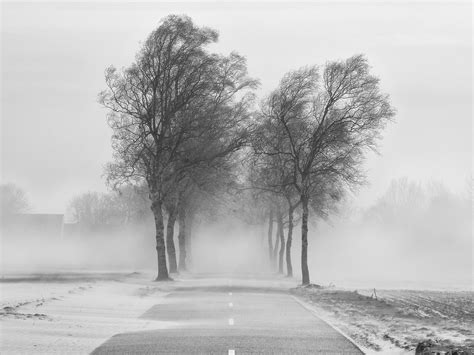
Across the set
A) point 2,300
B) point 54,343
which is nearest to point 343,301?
point 2,300

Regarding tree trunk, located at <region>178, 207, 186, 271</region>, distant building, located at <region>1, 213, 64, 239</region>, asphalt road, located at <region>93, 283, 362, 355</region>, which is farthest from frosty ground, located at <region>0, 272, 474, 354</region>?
distant building, located at <region>1, 213, 64, 239</region>

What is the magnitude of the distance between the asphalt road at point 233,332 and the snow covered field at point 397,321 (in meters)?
0.74

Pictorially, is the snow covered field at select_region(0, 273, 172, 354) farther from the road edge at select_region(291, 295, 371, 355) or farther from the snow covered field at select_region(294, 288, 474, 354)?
the snow covered field at select_region(294, 288, 474, 354)

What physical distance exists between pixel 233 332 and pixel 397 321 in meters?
5.73

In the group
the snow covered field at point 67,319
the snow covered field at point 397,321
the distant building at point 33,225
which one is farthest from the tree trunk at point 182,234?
the distant building at point 33,225

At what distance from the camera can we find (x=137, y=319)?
851 inches

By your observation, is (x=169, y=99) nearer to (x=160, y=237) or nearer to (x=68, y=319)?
(x=160, y=237)

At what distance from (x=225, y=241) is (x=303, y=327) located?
92.0 meters

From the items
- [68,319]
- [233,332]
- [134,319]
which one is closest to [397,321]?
[233,332]

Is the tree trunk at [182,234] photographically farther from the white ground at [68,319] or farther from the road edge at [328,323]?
the road edge at [328,323]

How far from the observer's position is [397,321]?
20.9 meters

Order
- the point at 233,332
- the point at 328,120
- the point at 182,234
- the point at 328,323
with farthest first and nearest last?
the point at 182,234 < the point at 328,120 < the point at 328,323 < the point at 233,332

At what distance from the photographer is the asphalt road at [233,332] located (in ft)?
48.4

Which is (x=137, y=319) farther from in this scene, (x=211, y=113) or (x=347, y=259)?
(x=347, y=259)
